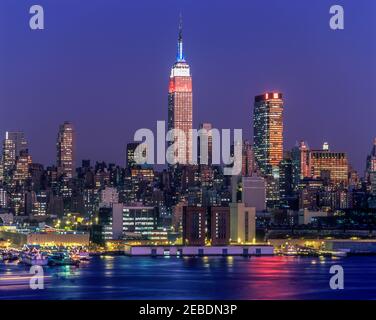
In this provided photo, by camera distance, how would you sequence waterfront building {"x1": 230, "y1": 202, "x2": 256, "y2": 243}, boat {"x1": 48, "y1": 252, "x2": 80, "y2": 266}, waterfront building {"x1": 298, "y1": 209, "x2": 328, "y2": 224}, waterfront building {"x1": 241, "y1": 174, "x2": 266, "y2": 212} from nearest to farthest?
boat {"x1": 48, "y1": 252, "x2": 80, "y2": 266}
waterfront building {"x1": 230, "y1": 202, "x2": 256, "y2": 243}
waterfront building {"x1": 241, "y1": 174, "x2": 266, "y2": 212}
waterfront building {"x1": 298, "y1": 209, "x2": 328, "y2": 224}

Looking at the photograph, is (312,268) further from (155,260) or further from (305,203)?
(305,203)

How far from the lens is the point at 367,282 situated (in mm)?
18125

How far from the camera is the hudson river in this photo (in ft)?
47.8

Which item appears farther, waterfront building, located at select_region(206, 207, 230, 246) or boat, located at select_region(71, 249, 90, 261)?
waterfront building, located at select_region(206, 207, 230, 246)

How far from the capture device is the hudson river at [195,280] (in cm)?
1455

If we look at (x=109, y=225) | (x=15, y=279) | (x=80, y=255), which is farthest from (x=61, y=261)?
(x=109, y=225)

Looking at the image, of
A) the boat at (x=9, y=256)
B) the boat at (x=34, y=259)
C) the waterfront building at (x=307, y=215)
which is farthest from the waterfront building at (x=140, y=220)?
the boat at (x=34, y=259)

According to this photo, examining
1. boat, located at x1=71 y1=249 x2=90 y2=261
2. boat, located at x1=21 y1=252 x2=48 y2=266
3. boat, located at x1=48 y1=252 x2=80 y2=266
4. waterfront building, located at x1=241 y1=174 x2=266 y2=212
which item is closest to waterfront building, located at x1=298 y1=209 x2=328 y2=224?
waterfront building, located at x1=241 y1=174 x2=266 y2=212

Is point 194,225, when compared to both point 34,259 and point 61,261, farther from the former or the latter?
point 34,259

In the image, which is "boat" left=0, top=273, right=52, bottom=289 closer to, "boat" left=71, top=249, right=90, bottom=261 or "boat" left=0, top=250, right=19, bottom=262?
"boat" left=71, top=249, right=90, bottom=261

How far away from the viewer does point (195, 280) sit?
1812 centimetres
